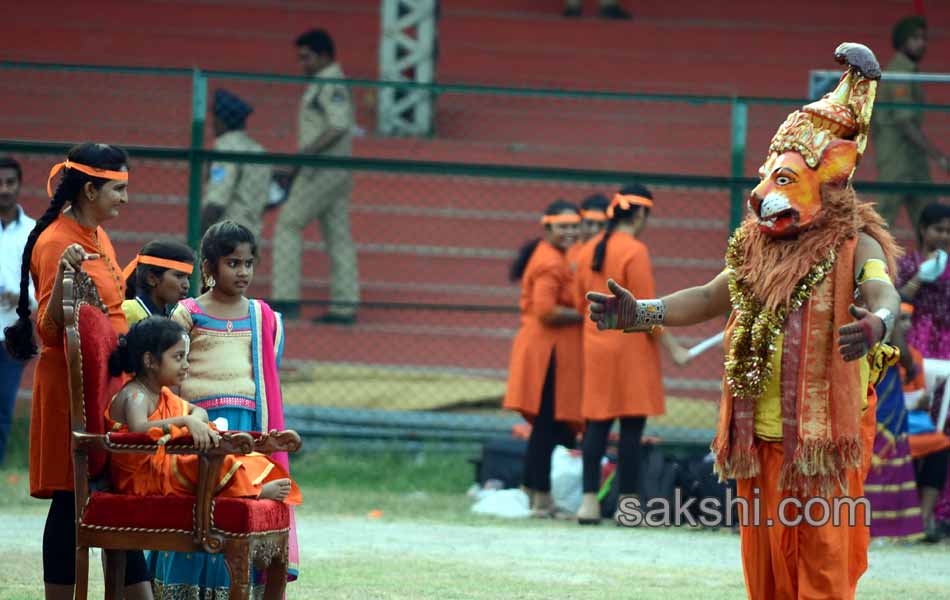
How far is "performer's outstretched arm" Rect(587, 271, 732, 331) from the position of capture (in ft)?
17.1

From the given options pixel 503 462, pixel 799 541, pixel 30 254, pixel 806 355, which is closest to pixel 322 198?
pixel 503 462

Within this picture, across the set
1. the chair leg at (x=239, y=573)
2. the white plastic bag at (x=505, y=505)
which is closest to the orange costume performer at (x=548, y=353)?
the white plastic bag at (x=505, y=505)

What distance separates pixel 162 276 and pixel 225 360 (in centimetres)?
60

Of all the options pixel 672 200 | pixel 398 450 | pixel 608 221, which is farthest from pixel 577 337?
pixel 672 200

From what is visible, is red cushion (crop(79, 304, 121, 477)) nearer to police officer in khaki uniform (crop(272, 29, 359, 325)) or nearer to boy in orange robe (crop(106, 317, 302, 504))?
boy in orange robe (crop(106, 317, 302, 504))

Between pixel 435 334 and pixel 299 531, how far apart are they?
13.2 ft

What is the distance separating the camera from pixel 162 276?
5.83 metres

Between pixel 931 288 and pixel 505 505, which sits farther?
pixel 505 505

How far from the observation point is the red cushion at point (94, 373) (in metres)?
5.06

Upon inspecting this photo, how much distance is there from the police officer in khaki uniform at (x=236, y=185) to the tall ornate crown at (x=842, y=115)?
19.7 ft

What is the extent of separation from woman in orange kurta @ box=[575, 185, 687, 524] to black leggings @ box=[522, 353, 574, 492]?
36 centimetres

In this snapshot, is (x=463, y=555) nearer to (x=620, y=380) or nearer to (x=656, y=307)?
(x=620, y=380)

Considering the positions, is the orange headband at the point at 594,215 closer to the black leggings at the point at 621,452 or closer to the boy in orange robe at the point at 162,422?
the black leggings at the point at 621,452

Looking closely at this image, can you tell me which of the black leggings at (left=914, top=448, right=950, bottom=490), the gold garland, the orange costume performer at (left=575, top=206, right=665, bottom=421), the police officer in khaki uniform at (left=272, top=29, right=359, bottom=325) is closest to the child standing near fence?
the gold garland
